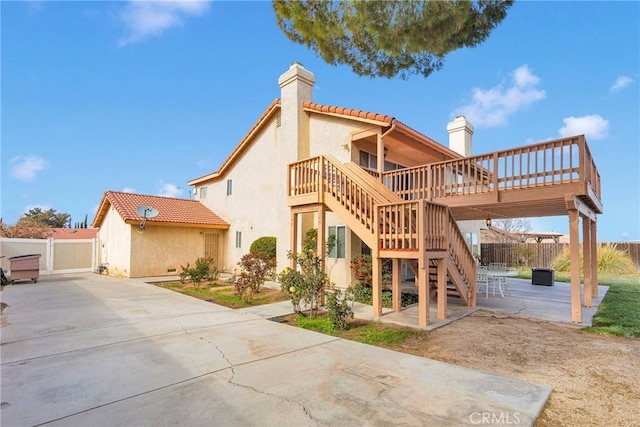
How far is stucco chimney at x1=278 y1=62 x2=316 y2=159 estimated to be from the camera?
12438mm

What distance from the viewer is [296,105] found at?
12.4 metres

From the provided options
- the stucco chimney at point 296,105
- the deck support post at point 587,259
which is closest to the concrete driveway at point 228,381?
the deck support post at point 587,259

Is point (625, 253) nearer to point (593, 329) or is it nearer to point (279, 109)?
point (593, 329)

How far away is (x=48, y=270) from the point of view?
16.7 meters

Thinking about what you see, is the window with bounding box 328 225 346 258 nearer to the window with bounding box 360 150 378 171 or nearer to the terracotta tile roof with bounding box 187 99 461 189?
the window with bounding box 360 150 378 171

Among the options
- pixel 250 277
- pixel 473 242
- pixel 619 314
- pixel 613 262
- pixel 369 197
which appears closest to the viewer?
pixel 619 314

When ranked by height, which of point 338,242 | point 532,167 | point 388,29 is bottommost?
point 338,242

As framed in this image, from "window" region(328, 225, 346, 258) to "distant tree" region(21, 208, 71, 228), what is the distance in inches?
1518

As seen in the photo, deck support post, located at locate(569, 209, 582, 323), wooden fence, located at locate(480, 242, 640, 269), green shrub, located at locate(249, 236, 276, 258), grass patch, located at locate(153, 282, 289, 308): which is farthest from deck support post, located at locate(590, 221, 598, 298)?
green shrub, located at locate(249, 236, 276, 258)

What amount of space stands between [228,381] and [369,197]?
18.0 ft

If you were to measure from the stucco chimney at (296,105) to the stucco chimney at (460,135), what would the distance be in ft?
33.5

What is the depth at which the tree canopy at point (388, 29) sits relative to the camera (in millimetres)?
7250

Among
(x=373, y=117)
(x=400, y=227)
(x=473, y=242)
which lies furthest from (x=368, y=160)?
(x=473, y=242)

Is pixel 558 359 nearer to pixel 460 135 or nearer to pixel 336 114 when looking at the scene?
pixel 336 114
